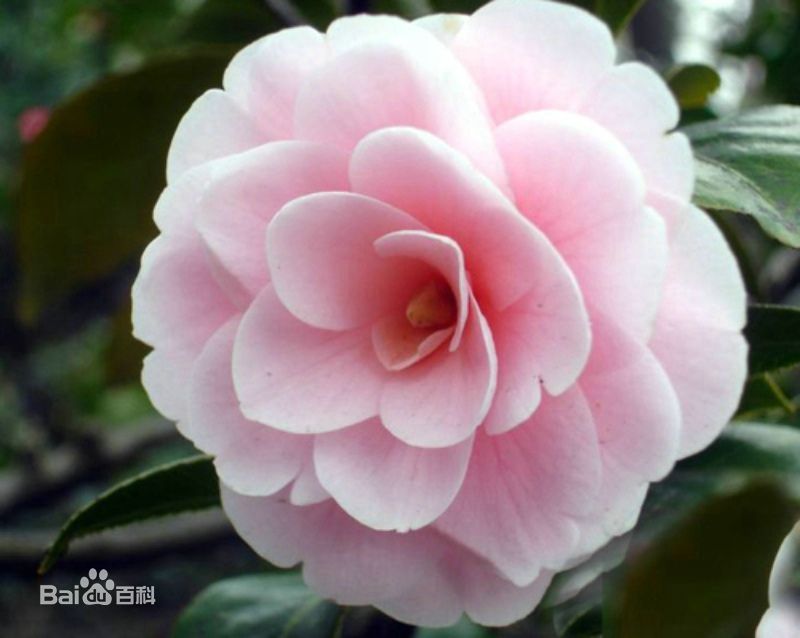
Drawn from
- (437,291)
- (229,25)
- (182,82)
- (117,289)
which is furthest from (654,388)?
(117,289)

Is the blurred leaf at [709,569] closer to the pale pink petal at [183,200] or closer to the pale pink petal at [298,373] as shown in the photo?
the pale pink petal at [298,373]

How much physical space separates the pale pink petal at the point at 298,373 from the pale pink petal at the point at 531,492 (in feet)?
0.26

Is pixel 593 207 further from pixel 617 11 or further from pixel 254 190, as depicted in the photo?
pixel 617 11

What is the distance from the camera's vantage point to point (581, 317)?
509mm

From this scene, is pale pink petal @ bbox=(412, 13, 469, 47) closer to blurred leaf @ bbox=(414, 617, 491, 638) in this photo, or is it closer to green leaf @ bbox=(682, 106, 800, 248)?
green leaf @ bbox=(682, 106, 800, 248)

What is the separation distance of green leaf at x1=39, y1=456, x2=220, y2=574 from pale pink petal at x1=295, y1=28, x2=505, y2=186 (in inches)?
12.4

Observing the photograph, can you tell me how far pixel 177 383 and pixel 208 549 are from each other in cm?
89

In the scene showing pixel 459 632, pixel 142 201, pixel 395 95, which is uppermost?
pixel 395 95

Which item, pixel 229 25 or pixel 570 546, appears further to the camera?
pixel 229 25

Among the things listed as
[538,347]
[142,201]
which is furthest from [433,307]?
[142,201]

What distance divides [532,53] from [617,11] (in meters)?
0.40

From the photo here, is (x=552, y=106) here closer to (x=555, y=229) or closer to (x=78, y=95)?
(x=555, y=229)

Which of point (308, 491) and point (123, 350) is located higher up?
point (308, 491)

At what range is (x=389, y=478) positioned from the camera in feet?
1.89
